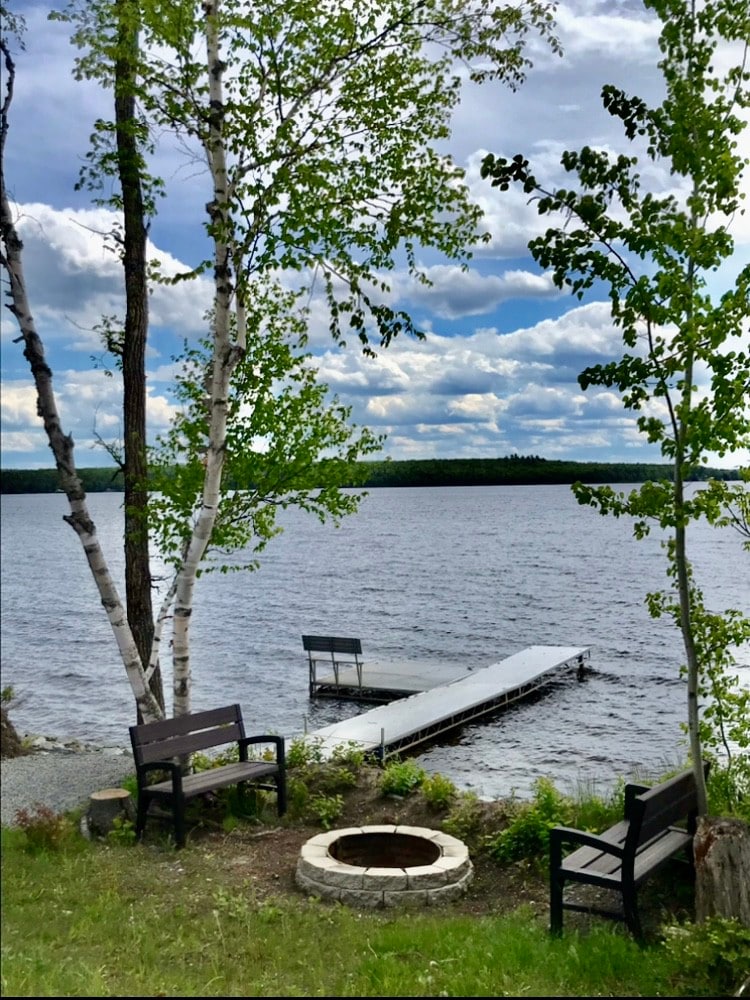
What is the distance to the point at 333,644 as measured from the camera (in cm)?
2525

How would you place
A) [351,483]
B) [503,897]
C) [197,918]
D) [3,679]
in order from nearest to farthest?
[197,918]
[503,897]
[351,483]
[3,679]

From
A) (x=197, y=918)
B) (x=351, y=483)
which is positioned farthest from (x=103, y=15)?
(x=197, y=918)

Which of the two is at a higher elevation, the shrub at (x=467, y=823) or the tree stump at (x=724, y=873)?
the tree stump at (x=724, y=873)

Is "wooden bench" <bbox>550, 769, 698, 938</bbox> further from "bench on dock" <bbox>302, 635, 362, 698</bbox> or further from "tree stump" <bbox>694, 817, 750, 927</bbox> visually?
"bench on dock" <bbox>302, 635, 362, 698</bbox>

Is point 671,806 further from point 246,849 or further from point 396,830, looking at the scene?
point 246,849

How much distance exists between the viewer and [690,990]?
545 cm

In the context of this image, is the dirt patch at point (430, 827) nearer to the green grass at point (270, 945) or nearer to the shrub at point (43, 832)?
the green grass at point (270, 945)

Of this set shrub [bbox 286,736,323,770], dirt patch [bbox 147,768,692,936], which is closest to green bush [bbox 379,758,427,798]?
dirt patch [bbox 147,768,692,936]

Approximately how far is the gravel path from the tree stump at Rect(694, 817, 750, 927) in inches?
236

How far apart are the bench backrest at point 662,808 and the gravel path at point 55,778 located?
5617mm

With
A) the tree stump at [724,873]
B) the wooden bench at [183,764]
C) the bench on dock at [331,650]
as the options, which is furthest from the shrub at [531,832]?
the bench on dock at [331,650]

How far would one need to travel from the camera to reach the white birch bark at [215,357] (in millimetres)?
9344

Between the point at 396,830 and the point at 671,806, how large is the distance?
246 centimetres

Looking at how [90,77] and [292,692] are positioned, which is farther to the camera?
[292,692]
